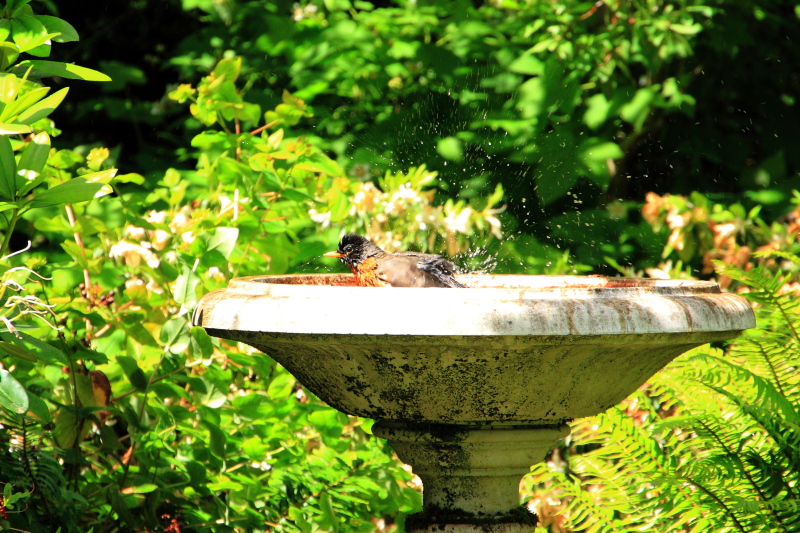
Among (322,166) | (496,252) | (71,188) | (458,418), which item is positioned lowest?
(458,418)

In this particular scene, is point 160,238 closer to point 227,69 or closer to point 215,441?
point 227,69

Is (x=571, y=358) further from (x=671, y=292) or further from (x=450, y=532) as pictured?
(x=450, y=532)

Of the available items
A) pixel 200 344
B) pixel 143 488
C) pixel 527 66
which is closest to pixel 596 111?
pixel 527 66

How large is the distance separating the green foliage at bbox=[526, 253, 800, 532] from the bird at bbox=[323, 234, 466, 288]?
616 mm

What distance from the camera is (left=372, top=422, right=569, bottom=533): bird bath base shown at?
1.85 m

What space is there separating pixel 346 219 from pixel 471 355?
1.80m

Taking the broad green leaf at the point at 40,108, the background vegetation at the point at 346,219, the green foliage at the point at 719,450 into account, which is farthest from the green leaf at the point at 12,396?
the green foliage at the point at 719,450

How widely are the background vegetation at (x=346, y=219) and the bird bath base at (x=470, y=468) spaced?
0.31 metres

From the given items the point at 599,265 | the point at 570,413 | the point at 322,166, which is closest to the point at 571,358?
the point at 570,413

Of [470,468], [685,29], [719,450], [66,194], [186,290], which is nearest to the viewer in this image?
[66,194]

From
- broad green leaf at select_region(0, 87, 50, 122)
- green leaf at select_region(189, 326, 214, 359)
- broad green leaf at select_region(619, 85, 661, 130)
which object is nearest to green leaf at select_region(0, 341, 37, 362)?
broad green leaf at select_region(0, 87, 50, 122)

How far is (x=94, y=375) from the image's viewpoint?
86.7 inches

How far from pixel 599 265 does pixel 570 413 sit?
126 inches

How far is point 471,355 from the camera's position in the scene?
5.24 ft
